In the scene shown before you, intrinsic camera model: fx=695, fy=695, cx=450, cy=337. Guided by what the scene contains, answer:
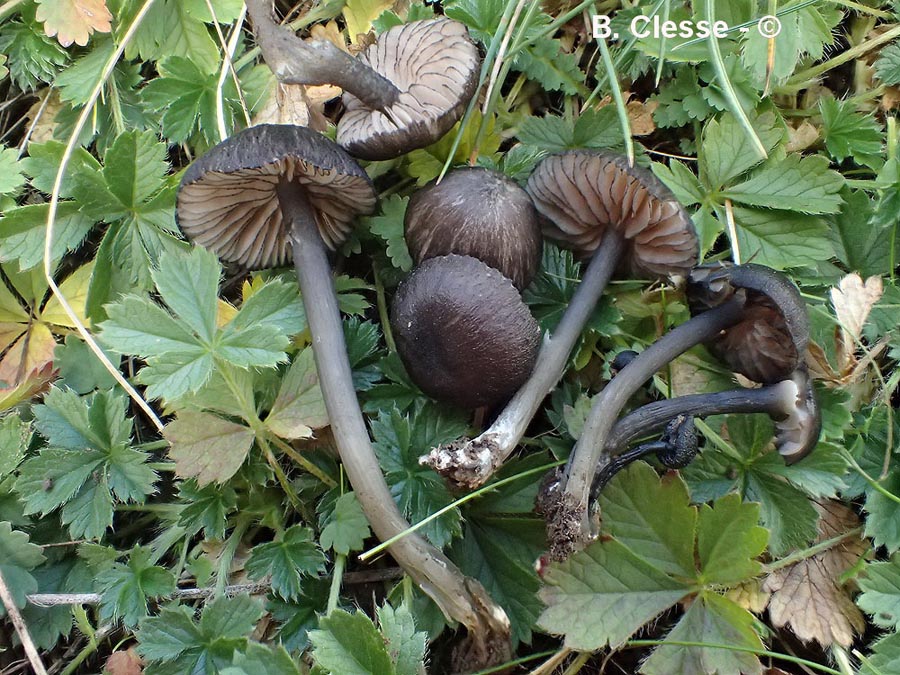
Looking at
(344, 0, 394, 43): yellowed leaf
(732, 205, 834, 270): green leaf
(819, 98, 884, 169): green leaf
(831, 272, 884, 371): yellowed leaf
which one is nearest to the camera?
(831, 272, 884, 371): yellowed leaf

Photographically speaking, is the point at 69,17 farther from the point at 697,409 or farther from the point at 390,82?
the point at 697,409

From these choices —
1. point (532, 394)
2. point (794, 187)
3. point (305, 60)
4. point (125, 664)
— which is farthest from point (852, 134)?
point (125, 664)

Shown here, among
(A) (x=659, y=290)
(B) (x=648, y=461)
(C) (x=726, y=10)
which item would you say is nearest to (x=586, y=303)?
(A) (x=659, y=290)

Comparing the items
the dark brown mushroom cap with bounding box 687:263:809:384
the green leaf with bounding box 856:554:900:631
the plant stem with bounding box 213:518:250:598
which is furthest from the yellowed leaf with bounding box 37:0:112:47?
the green leaf with bounding box 856:554:900:631

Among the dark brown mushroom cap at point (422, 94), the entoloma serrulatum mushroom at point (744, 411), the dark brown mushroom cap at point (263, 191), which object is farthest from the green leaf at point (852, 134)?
the dark brown mushroom cap at point (263, 191)

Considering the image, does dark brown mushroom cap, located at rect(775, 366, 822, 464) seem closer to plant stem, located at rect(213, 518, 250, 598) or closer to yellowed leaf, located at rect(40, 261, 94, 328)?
plant stem, located at rect(213, 518, 250, 598)

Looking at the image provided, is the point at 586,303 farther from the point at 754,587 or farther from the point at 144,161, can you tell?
the point at 144,161

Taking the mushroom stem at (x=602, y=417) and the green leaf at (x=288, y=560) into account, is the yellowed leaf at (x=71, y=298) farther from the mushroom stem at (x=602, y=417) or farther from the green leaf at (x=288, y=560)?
the mushroom stem at (x=602, y=417)
